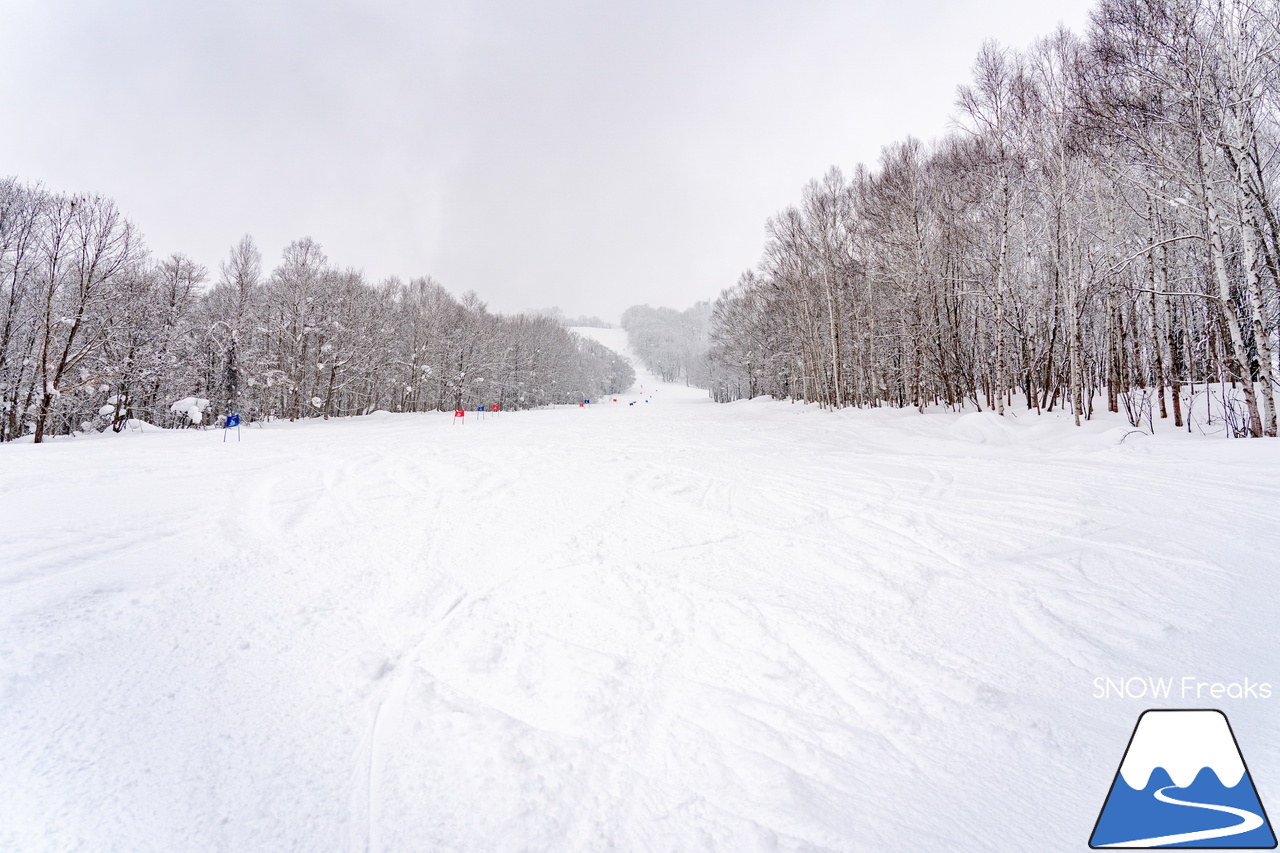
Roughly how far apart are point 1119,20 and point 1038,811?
43.3 ft

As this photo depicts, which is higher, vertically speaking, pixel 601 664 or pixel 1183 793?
pixel 601 664

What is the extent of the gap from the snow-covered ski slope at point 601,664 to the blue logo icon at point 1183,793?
0.25 ft

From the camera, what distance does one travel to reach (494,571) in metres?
3.26

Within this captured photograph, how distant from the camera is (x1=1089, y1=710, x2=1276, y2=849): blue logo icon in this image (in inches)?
56.5

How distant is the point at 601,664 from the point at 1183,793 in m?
2.21

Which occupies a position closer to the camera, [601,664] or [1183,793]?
[1183,793]

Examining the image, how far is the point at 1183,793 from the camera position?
158 centimetres

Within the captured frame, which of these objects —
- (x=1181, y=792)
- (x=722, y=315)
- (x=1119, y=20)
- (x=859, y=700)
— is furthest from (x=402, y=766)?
(x=722, y=315)

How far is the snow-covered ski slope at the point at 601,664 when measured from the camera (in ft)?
4.82

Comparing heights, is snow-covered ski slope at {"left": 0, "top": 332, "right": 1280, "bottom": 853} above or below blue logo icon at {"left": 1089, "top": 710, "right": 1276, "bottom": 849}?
above

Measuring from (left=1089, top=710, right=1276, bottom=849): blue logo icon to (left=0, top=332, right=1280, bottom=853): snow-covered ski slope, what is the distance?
0.08 m

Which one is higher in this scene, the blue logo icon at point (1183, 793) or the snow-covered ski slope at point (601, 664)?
the snow-covered ski slope at point (601, 664)

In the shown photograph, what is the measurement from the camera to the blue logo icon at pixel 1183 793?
56.5 inches

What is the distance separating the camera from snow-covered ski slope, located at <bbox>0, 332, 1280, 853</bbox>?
1469mm
